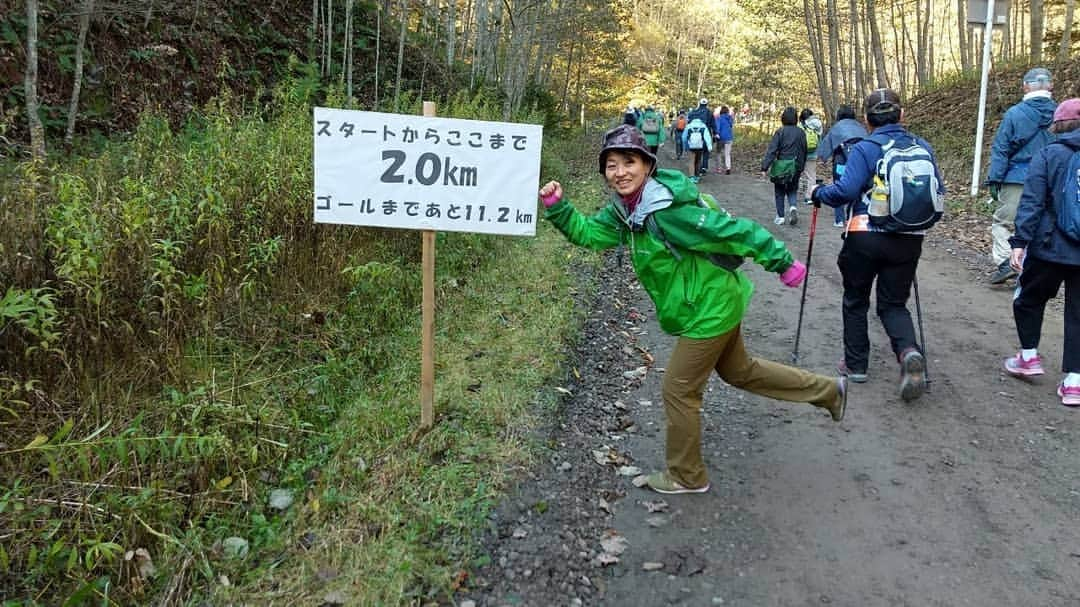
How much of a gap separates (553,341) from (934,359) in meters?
3.16

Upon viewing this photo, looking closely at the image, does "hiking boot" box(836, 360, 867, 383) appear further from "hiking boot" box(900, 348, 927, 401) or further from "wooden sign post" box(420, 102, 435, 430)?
"wooden sign post" box(420, 102, 435, 430)

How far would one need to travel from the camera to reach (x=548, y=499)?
3.82 m

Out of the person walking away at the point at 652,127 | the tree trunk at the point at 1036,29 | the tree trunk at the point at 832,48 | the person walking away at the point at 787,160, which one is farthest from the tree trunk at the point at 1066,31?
the person walking away at the point at 652,127

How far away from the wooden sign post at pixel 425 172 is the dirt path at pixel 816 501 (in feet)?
5.00

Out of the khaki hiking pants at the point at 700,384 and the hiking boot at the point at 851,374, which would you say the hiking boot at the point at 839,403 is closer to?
the khaki hiking pants at the point at 700,384

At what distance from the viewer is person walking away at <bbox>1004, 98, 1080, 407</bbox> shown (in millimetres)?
4832

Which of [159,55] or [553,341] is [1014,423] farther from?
[159,55]

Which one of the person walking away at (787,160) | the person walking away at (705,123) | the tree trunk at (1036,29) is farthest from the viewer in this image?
the person walking away at (705,123)

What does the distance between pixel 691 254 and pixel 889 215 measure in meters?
2.00

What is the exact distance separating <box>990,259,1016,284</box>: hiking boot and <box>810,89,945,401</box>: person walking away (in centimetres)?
371

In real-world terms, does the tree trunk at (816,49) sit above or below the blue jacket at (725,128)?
above

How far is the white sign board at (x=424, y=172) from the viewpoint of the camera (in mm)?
3854

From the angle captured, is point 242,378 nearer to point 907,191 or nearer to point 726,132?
point 907,191

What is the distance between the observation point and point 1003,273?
8000mm
